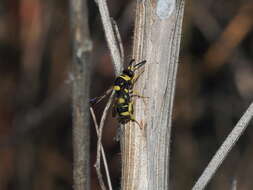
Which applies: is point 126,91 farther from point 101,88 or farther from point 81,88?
point 101,88

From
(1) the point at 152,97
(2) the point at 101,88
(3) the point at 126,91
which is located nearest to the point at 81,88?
(1) the point at 152,97

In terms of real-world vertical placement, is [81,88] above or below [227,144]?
above

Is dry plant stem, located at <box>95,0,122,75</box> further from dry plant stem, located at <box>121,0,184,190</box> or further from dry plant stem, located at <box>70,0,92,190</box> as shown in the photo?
dry plant stem, located at <box>70,0,92,190</box>

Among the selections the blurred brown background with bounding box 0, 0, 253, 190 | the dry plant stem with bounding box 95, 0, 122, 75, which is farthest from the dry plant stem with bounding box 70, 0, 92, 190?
the blurred brown background with bounding box 0, 0, 253, 190

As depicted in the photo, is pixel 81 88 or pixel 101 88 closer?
pixel 81 88

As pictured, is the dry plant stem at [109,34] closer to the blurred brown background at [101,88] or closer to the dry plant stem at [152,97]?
the dry plant stem at [152,97]

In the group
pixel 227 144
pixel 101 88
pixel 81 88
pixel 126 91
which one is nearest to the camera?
pixel 81 88

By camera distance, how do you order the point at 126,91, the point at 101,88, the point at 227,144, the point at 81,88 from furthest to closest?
the point at 101,88
the point at 126,91
the point at 227,144
the point at 81,88
